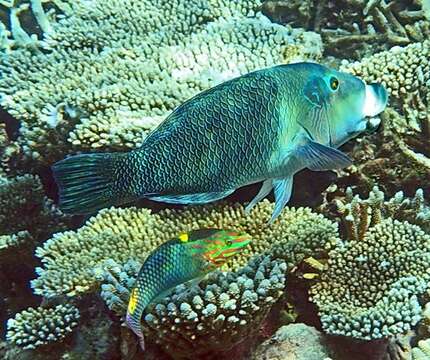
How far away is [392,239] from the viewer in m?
2.86

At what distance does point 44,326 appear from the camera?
9.46 ft

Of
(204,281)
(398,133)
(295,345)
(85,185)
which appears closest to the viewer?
(85,185)

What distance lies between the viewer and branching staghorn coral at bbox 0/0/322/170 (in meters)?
3.55

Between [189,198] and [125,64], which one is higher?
[189,198]

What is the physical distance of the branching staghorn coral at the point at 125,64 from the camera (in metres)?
3.55

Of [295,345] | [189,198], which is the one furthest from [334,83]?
[295,345]

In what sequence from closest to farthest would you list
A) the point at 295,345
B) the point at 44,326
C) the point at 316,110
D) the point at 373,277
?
1. the point at 316,110
2. the point at 295,345
3. the point at 373,277
4. the point at 44,326

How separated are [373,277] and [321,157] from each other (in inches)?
52.9

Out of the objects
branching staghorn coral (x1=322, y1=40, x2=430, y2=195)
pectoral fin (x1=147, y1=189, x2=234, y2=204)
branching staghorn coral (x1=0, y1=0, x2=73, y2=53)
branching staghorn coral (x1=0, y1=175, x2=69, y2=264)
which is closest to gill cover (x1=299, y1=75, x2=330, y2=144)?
pectoral fin (x1=147, y1=189, x2=234, y2=204)

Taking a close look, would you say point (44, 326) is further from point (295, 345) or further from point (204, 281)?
point (295, 345)

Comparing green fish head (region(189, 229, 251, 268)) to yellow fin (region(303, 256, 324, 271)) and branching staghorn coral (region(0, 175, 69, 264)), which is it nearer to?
yellow fin (region(303, 256, 324, 271))

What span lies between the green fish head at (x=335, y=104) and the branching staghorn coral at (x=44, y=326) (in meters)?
1.91

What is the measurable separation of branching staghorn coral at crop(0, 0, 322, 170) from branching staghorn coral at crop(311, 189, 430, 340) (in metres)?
1.49

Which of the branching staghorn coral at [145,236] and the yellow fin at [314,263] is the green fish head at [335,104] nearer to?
the branching staghorn coral at [145,236]
